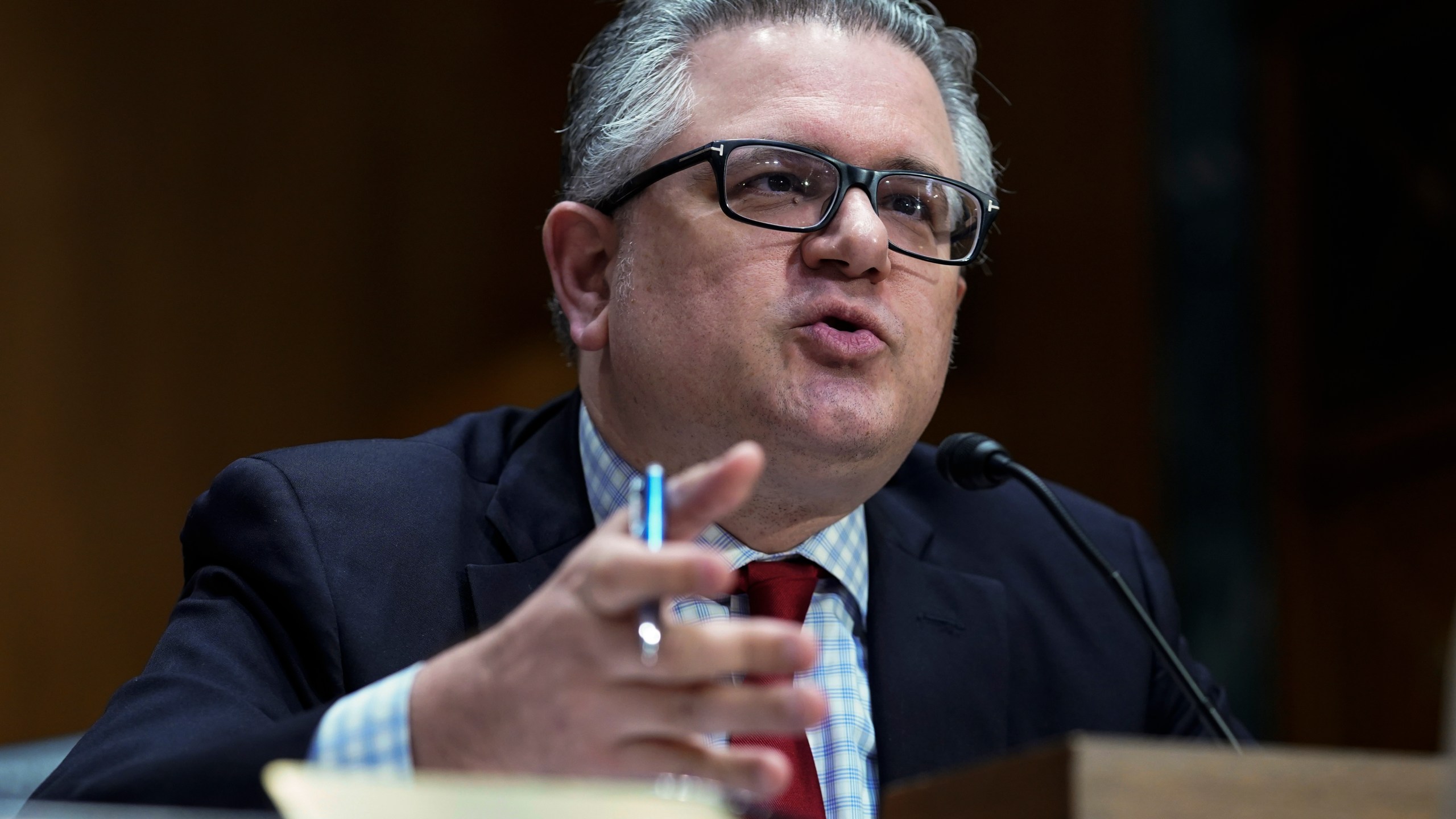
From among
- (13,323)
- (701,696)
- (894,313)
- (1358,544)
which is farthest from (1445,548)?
(13,323)

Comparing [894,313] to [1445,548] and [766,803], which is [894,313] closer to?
[766,803]

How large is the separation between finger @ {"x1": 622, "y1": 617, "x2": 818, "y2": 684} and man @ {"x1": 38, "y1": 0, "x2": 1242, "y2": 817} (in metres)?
0.48

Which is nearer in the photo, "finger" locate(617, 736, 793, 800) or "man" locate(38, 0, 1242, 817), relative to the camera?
"finger" locate(617, 736, 793, 800)

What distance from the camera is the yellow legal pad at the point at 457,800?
0.67 meters

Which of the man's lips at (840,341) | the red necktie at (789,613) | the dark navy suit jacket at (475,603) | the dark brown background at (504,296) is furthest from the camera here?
the dark brown background at (504,296)

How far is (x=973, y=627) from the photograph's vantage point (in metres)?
1.75

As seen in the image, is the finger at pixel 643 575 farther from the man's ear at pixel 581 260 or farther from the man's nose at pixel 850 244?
the man's ear at pixel 581 260

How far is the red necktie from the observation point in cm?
141

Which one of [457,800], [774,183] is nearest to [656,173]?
[774,183]

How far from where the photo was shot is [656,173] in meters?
1.63

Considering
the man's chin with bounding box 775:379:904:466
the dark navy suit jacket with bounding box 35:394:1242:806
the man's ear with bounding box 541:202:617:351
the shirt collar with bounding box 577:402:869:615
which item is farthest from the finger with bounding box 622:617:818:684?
the man's ear with bounding box 541:202:617:351

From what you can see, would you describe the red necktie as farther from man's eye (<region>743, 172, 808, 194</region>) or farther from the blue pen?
the blue pen

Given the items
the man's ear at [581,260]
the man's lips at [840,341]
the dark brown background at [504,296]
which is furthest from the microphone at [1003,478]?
the dark brown background at [504,296]

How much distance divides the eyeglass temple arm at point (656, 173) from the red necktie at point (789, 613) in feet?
1.54
